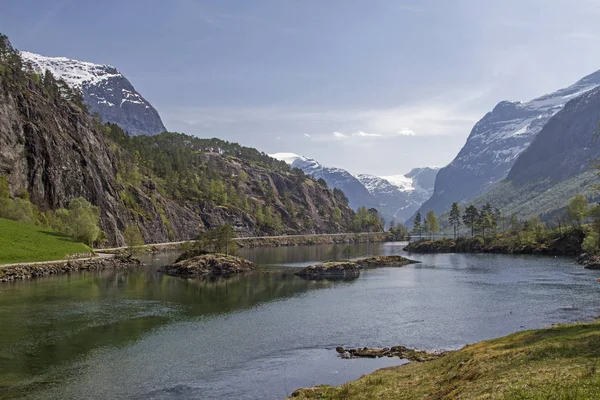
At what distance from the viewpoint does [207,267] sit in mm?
149750

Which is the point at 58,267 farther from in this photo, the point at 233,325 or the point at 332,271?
the point at 233,325

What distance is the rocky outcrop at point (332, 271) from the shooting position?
14512cm

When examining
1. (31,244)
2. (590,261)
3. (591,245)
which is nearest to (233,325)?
(31,244)

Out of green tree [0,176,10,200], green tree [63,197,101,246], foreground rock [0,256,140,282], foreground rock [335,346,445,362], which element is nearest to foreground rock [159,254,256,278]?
foreground rock [0,256,140,282]

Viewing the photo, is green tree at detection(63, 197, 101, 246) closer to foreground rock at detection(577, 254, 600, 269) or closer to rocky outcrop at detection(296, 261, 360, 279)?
rocky outcrop at detection(296, 261, 360, 279)

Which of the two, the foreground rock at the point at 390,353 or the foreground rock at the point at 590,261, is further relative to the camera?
the foreground rock at the point at 590,261

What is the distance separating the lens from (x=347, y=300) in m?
102

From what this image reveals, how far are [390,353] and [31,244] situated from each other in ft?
409

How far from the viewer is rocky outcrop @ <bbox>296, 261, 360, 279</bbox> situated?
145 metres

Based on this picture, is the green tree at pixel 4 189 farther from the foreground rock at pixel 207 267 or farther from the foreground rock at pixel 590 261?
the foreground rock at pixel 590 261

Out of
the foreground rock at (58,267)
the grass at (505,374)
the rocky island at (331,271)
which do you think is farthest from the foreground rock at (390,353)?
the foreground rock at (58,267)

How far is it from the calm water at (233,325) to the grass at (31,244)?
55.9 ft

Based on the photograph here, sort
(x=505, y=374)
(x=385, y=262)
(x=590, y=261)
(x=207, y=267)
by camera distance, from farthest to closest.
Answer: (x=385, y=262)
(x=590, y=261)
(x=207, y=267)
(x=505, y=374)

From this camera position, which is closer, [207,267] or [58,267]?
[58,267]
